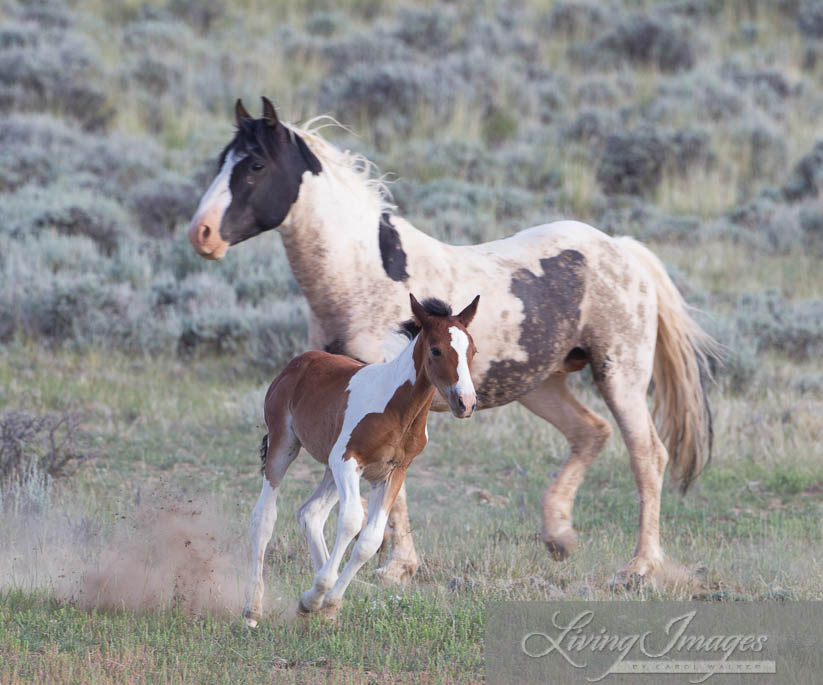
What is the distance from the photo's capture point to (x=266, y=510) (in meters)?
5.39

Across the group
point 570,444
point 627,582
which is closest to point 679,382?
Answer: point 570,444

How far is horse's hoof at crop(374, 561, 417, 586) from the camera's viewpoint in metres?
6.26

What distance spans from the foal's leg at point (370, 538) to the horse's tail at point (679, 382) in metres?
3.22

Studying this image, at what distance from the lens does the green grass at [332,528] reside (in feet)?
15.9

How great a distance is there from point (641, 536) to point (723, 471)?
2.44 m

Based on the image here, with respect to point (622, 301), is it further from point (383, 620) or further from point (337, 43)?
point (337, 43)

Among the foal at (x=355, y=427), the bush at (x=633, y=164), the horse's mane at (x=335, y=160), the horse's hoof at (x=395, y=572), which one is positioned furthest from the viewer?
the bush at (x=633, y=164)

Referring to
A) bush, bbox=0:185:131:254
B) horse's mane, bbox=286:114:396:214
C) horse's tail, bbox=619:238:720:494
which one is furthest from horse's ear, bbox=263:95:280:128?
bush, bbox=0:185:131:254

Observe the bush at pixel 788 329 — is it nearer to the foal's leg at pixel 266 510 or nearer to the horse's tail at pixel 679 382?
the horse's tail at pixel 679 382

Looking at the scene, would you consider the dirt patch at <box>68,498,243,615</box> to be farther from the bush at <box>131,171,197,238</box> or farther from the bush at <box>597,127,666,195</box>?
the bush at <box>597,127,666,195</box>

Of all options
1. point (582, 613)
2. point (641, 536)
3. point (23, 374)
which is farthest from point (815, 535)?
point (23, 374)

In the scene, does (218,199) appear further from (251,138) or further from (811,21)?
(811,21)

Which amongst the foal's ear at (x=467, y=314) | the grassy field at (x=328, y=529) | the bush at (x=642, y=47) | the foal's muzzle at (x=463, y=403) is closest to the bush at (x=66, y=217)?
the grassy field at (x=328, y=529)

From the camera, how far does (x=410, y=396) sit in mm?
4949
